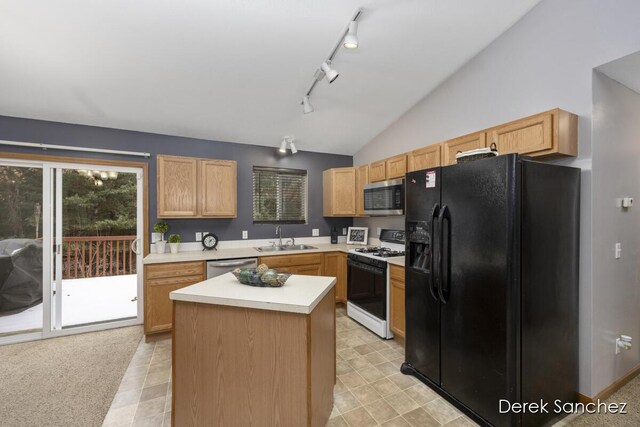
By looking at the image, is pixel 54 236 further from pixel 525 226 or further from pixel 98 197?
pixel 525 226

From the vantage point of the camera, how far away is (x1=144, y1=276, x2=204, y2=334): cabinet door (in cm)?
297

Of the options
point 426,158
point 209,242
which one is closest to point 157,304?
point 209,242

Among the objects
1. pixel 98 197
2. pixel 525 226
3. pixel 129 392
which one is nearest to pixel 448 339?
pixel 525 226

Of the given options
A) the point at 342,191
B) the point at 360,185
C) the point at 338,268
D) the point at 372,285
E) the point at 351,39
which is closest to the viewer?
the point at 351,39

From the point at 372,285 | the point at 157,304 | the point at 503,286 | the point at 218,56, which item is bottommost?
the point at 157,304

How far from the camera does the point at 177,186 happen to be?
11.2ft

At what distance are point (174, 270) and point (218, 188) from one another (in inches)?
45.0

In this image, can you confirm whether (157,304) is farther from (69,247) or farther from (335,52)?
(335,52)

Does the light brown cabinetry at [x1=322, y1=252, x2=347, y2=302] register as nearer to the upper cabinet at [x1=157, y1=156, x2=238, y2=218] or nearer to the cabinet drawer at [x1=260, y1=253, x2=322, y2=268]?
the cabinet drawer at [x1=260, y1=253, x2=322, y2=268]

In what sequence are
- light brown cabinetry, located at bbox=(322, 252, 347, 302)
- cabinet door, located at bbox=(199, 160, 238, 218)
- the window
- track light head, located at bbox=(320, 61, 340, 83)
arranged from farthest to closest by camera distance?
the window → light brown cabinetry, located at bbox=(322, 252, 347, 302) → cabinet door, located at bbox=(199, 160, 238, 218) → track light head, located at bbox=(320, 61, 340, 83)

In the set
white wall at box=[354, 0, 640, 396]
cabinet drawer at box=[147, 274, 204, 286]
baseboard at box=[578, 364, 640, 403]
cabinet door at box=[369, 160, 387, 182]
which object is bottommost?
baseboard at box=[578, 364, 640, 403]

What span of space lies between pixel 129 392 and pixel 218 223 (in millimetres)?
2161

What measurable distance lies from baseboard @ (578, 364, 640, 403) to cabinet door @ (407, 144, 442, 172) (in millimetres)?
2165

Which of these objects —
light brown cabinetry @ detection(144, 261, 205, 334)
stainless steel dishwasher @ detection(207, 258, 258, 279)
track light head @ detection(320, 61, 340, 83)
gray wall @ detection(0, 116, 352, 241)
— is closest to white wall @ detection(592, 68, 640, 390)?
track light head @ detection(320, 61, 340, 83)
